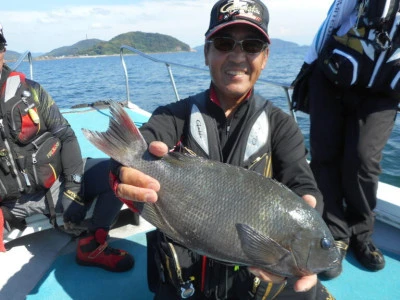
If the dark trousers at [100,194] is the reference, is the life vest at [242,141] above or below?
above

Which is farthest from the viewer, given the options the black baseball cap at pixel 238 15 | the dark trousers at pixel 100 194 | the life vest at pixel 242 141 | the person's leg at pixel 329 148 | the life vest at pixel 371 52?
the dark trousers at pixel 100 194

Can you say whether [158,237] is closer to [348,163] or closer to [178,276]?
[178,276]

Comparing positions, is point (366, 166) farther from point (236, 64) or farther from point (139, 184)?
point (139, 184)

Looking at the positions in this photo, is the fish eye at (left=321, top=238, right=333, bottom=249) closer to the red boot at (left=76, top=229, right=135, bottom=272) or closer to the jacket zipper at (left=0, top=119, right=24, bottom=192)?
the red boot at (left=76, top=229, right=135, bottom=272)

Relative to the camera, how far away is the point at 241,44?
2.01 meters

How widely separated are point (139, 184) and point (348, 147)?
202 centimetres

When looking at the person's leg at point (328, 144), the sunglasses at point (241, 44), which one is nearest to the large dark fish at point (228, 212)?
the sunglasses at point (241, 44)

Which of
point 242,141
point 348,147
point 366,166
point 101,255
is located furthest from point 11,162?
point 366,166

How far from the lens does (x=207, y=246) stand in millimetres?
1692

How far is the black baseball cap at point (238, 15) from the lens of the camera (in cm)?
196

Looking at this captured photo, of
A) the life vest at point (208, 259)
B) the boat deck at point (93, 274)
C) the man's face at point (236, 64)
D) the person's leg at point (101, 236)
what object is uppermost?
the man's face at point (236, 64)

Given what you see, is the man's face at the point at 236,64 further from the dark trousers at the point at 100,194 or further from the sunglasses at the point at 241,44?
the dark trousers at the point at 100,194

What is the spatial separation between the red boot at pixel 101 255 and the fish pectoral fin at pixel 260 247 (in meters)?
1.76

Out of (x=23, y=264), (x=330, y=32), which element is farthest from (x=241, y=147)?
(x=23, y=264)
